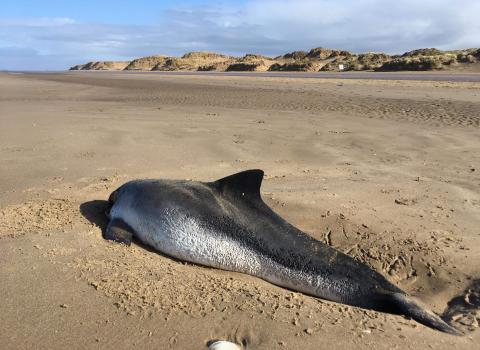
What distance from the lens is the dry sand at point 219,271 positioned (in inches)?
128

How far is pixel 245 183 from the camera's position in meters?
4.49

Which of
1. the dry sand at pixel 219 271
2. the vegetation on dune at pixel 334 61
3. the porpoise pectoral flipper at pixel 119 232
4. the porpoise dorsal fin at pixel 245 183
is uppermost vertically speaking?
the porpoise dorsal fin at pixel 245 183

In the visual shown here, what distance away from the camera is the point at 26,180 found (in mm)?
6359

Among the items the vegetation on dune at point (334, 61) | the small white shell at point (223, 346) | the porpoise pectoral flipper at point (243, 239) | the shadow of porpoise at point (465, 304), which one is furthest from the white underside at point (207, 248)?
the vegetation on dune at point (334, 61)

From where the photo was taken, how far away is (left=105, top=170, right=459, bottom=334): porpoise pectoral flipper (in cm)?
391

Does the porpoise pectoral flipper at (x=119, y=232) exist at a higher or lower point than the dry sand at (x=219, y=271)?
higher

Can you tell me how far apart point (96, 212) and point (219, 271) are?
1.71 meters

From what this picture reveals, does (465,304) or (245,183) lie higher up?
(245,183)

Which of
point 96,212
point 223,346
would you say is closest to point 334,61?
point 96,212

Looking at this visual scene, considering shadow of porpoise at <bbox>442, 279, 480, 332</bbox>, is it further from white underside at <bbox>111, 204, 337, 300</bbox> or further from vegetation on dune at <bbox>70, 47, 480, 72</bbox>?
vegetation on dune at <bbox>70, 47, 480, 72</bbox>

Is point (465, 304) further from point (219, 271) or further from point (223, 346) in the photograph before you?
point (223, 346)

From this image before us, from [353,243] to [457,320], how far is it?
4.78ft

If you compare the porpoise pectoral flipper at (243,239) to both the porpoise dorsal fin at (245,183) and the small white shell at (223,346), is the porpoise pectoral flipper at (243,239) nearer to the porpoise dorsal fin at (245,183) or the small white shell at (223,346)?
the porpoise dorsal fin at (245,183)

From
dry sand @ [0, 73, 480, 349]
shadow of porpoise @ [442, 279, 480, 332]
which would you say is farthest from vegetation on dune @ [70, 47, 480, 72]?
shadow of porpoise @ [442, 279, 480, 332]
